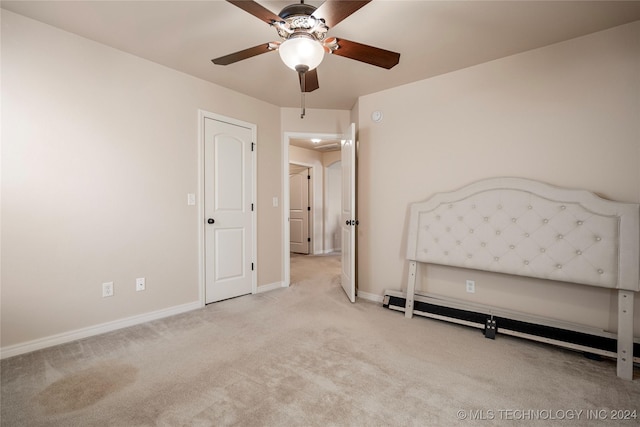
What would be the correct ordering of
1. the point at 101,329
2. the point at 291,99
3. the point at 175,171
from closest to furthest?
the point at 101,329
the point at 175,171
the point at 291,99

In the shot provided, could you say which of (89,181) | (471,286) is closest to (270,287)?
(89,181)

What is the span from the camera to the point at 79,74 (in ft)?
7.38

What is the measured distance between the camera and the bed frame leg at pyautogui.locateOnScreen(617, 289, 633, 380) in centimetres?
180

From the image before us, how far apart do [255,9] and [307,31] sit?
347mm

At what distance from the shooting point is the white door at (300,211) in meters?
6.63

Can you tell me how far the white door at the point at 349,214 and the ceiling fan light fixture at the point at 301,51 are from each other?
152cm

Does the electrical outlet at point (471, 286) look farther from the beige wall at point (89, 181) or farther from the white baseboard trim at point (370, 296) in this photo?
the beige wall at point (89, 181)

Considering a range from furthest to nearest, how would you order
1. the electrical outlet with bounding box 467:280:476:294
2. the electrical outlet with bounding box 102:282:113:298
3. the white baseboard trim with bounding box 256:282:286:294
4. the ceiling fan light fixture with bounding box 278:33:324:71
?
1. the white baseboard trim with bounding box 256:282:286:294
2. the electrical outlet with bounding box 467:280:476:294
3. the electrical outlet with bounding box 102:282:113:298
4. the ceiling fan light fixture with bounding box 278:33:324:71

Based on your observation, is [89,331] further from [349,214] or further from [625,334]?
[625,334]

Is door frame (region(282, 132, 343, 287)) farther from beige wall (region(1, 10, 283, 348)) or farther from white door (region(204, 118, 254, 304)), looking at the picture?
beige wall (region(1, 10, 283, 348))

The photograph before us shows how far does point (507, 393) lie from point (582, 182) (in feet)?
5.61

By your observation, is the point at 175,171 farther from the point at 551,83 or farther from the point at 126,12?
the point at 551,83

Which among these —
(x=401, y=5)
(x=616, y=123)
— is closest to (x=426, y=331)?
(x=616, y=123)

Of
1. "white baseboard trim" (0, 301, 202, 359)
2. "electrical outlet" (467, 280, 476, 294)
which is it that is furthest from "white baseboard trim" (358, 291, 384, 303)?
"white baseboard trim" (0, 301, 202, 359)
